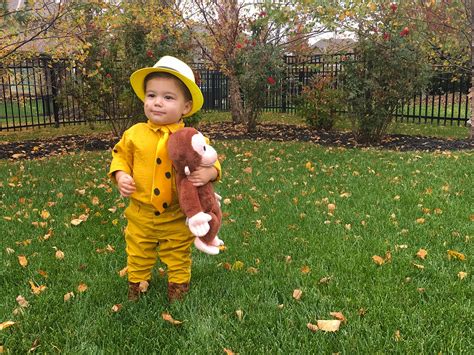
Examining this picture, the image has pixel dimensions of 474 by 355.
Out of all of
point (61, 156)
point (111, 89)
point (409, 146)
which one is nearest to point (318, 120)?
point (409, 146)

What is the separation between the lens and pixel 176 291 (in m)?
2.84

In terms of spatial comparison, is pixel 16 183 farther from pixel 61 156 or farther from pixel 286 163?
pixel 286 163

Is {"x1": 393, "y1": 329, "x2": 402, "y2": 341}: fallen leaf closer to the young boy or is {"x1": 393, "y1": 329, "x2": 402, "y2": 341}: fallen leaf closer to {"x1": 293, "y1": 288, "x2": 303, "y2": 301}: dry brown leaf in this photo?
{"x1": 293, "y1": 288, "x2": 303, "y2": 301}: dry brown leaf

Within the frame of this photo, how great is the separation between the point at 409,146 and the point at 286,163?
9.97 feet

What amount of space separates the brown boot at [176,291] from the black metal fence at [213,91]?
7080 mm

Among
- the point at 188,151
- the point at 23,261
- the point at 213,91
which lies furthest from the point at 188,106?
the point at 213,91

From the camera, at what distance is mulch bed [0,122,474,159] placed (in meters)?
8.66

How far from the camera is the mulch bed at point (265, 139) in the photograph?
8.66 m

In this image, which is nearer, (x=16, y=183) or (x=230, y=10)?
(x=16, y=183)

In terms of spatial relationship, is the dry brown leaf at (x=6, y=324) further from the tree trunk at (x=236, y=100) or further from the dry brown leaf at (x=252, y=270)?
the tree trunk at (x=236, y=100)

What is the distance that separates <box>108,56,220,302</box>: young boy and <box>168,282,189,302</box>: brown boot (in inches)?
3.6

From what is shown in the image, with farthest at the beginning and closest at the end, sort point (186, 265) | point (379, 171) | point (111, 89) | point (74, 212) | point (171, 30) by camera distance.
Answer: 1. point (171, 30)
2. point (111, 89)
3. point (379, 171)
4. point (74, 212)
5. point (186, 265)

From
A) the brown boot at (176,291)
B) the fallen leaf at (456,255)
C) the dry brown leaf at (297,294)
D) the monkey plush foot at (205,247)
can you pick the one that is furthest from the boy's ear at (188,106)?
the fallen leaf at (456,255)

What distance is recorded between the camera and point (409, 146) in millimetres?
8812
